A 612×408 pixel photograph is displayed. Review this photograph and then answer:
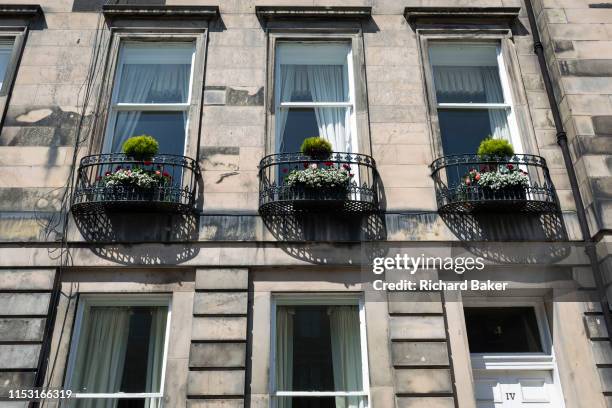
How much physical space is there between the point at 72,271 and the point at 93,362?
1.32m

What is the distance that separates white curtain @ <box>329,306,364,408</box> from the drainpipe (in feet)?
11.4

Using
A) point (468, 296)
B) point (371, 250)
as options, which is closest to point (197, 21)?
point (371, 250)

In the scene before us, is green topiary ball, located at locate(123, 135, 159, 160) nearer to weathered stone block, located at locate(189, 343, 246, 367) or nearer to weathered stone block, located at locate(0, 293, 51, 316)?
weathered stone block, located at locate(0, 293, 51, 316)

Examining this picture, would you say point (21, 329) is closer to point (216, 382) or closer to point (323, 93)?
point (216, 382)

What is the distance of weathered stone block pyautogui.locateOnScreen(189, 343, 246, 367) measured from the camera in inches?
247

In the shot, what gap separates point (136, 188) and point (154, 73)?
2867mm

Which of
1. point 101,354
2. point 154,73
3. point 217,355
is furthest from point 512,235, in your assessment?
point 154,73

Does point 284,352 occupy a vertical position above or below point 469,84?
below

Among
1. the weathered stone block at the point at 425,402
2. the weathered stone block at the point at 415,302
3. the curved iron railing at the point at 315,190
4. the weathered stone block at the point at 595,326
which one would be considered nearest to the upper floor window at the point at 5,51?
the curved iron railing at the point at 315,190

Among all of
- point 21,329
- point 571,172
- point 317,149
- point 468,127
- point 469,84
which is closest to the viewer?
point 21,329

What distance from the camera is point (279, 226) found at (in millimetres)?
7090

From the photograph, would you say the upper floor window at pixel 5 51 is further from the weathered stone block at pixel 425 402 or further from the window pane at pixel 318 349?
the weathered stone block at pixel 425 402

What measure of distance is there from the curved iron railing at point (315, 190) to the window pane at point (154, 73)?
2.32m

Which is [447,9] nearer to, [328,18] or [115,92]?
[328,18]
